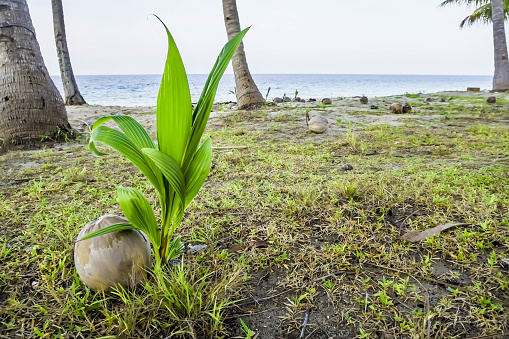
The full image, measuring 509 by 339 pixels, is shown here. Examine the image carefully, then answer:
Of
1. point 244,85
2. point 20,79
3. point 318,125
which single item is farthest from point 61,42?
point 318,125

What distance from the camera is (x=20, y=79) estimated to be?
3.42 metres

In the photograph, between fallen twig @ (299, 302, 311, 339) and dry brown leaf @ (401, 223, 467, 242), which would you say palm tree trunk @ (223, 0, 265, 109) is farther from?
fallen twig @ (299, 302, 311, 339)

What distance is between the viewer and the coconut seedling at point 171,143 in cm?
100

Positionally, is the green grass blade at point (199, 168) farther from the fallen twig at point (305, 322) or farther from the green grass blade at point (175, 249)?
the fallen twig at point (305, 322)

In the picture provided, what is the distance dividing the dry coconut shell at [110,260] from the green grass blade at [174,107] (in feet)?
1.19

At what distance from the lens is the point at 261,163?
277cm

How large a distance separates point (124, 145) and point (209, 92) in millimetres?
338

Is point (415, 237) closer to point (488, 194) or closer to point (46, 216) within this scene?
point (488, 194)

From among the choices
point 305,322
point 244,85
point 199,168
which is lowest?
point 305,322

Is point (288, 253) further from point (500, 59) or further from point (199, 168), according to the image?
point (500, 59)

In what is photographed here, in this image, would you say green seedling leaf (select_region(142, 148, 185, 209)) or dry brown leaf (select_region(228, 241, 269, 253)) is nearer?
green seedling leaf (select_region(142, 148, 185, 209))

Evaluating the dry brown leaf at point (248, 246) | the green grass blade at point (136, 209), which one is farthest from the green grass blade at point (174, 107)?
the dry brown leaf at point (248, 246)

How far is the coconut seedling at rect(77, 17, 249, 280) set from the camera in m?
1.00

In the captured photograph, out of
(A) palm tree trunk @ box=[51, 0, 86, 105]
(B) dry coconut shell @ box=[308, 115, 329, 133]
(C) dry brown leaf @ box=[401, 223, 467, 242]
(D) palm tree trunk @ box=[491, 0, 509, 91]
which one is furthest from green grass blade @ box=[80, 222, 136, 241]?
(D) palm tree trunk @ box=[491, 0, 509, 91]
